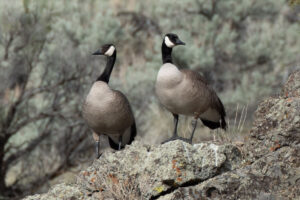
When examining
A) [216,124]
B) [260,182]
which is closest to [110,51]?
[216,124]

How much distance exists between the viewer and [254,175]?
4793 mm

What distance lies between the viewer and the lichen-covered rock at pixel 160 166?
17.7 feet

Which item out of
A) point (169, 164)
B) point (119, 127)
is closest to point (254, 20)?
point (119, 127)

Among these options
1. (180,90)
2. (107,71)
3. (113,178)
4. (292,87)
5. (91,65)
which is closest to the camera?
(113,178)

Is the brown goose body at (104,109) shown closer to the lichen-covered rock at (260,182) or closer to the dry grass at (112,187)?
the dry grass at (112,187)

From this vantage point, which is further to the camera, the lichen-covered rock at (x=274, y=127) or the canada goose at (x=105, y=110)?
the canada goose at (x=105, y=110)

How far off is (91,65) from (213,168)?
947 cm

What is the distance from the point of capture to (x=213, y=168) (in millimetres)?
5488

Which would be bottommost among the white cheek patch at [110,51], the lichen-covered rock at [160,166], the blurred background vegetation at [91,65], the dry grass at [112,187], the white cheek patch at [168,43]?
the blurred background vegetation at [91,65]

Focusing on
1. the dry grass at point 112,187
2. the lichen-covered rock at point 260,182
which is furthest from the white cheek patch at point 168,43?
the lichen-covered rock at point 260,182

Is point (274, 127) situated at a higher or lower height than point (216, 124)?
higher

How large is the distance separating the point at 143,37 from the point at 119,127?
1266 cm

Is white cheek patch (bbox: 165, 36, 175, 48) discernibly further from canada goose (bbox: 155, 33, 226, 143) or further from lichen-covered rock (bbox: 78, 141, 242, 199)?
lichen-covered rock (bbox: 78, 141, 242, 199)

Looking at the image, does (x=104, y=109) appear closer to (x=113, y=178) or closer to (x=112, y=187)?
(x=113, y=178)
